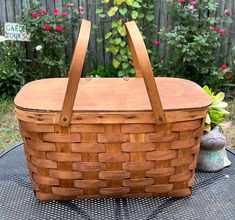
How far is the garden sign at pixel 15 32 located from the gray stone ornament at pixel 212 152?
6.35 feet

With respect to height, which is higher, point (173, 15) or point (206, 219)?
point (173, 15)

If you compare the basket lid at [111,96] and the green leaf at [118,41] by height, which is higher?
the basket lid at [111,96]

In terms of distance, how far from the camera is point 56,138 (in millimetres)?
935

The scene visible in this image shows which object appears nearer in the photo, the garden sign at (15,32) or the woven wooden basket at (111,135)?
the woven wooden basket at (111,135)

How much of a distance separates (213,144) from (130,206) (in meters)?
0.36

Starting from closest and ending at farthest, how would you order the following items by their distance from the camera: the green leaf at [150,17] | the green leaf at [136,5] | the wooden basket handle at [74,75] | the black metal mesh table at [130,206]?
the wooden basket handle at [74,75]
the black metal mesh table at [130,206]
the green leaf at [136,5]
the green leaf at [150,17]

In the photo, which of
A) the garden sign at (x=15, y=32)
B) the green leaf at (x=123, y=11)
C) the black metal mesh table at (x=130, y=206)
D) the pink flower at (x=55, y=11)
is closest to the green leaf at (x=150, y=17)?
the green leaf at (x=123, y=11)

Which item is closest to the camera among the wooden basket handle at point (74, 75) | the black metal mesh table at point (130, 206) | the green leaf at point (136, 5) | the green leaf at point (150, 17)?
the wooden basket handle at point (74, 75)

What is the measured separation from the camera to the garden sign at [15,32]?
2666 millimetres

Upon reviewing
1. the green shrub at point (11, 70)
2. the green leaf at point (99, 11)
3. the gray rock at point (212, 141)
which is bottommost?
the green shrub at point (11, 70)

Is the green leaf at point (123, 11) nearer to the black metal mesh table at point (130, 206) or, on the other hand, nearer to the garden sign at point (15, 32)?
the garden sign at point (15, 32)

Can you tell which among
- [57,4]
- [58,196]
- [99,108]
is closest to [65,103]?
[99,108]

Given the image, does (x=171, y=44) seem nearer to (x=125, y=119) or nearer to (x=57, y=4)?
(x=57, y=4)

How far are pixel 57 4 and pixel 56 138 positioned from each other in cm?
202
